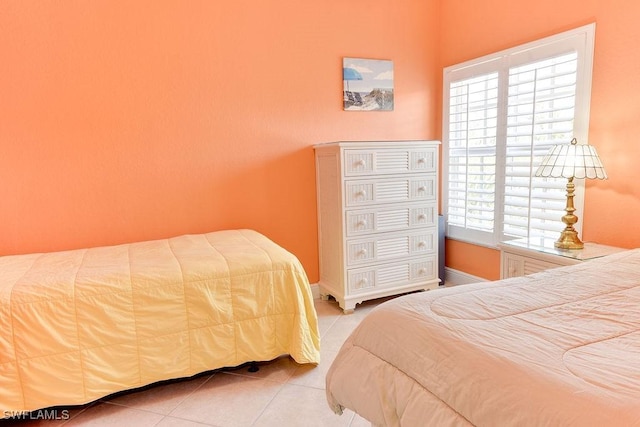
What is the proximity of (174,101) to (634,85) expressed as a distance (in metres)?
2.92

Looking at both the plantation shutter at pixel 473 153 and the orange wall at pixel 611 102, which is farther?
the plantation shutter at pixel 473 153

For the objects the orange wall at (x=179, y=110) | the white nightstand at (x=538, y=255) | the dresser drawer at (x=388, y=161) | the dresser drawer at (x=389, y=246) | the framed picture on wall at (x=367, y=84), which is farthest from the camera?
the framed picture on wall at (x=367, y=84)

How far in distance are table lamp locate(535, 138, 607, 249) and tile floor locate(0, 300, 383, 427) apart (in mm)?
1609

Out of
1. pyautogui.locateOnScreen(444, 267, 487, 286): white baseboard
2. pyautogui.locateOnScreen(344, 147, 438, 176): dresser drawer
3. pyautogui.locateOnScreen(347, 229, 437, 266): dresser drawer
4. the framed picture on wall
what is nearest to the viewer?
pyautogui.locateOnScreen(344, 147, 438, 176): dresser drawer

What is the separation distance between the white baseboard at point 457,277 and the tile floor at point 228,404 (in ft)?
5.63

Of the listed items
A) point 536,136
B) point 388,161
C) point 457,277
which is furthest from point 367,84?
point 457,277

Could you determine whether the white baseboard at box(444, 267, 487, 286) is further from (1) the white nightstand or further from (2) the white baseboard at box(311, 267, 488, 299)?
(1) the white nightstand

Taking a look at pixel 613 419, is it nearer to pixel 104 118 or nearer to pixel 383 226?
pixel 383 226

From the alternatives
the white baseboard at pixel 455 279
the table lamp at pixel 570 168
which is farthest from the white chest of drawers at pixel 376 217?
the table lamp at pixel 570 168

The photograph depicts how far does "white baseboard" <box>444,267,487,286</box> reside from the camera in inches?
138

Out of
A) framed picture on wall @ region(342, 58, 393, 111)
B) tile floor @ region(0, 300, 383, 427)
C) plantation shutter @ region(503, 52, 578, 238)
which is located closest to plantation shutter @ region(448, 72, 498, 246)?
plantation shutter @ region(503, 52, 578, 238)

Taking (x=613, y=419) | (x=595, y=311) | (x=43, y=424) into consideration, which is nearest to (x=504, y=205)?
(x=595, y=311)

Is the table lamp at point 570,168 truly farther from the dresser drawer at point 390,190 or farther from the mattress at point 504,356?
the dresser drawer at point 390,190

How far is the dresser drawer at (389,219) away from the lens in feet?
9.97
